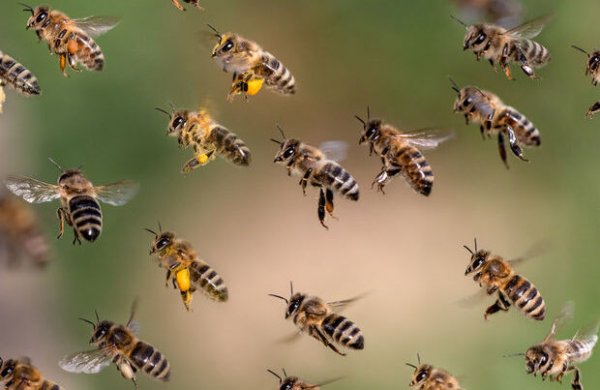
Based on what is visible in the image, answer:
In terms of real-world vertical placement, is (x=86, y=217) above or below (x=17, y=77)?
below

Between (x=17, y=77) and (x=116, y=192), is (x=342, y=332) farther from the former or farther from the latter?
(x=17, y=77)

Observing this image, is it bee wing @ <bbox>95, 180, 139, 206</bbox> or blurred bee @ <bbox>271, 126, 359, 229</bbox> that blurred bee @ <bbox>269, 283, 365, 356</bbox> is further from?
bee wing @ <bbox>95, 180, 139, 206</bbox>

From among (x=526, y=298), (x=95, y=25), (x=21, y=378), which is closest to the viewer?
(x=526, y=298)

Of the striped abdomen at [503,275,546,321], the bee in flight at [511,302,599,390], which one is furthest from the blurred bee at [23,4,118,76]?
the bee in flight at [511,302,599,390]

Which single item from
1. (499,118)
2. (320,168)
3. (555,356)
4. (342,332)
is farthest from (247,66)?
(555,356)

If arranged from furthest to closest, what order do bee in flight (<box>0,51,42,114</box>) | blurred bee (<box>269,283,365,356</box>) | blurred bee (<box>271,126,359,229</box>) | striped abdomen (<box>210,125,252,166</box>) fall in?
bee in flight (<box>0,51,42,114</box>) → striped abdomen (<box>210,125,252,166</box>) → blurred bee (<box>271,126,359,229</box>) → blurred bee (<box>269,283,365,356</box>)

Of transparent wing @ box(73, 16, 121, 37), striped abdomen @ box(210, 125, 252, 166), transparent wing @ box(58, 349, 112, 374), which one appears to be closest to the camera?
transparent wing @ box(58, 349, 112, 374)
